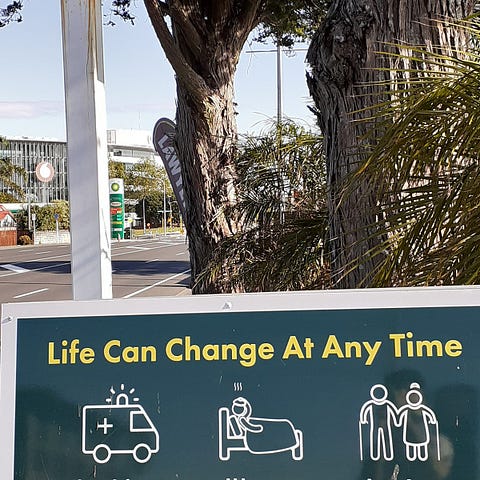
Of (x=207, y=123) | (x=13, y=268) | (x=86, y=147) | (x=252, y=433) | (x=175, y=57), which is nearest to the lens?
(x=252, y=433)

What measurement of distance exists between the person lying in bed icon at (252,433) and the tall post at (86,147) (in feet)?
4.46

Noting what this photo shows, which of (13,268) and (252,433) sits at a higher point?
(252,433)

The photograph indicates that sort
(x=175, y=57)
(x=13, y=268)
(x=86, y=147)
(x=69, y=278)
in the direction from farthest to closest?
(x=13, y=268) → (x=69, y=278) → (x=175, y=57) → (x=86, y=147)

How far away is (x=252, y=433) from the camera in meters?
2.14

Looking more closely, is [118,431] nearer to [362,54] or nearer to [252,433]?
[252,433]

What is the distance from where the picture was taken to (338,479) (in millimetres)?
2088

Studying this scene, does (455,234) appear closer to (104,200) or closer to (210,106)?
(104,200)

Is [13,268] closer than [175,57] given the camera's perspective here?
No

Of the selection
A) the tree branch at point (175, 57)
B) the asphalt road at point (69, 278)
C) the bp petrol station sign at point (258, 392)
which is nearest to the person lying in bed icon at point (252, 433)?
the bp petrol station sign at point (258, 392)

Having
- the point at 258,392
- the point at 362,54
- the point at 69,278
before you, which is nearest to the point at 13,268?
the point at 69,278

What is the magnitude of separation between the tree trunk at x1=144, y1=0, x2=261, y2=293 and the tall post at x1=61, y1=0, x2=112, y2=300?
3251mm

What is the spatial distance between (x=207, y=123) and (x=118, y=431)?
5014mm

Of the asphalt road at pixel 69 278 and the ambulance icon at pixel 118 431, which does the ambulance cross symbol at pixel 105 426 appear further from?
the asphalt road at pixel 69 278

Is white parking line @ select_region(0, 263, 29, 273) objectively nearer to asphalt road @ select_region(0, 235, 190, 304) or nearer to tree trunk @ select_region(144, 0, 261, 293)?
asphalt road @ select_region(0, 235, 190, 304)
